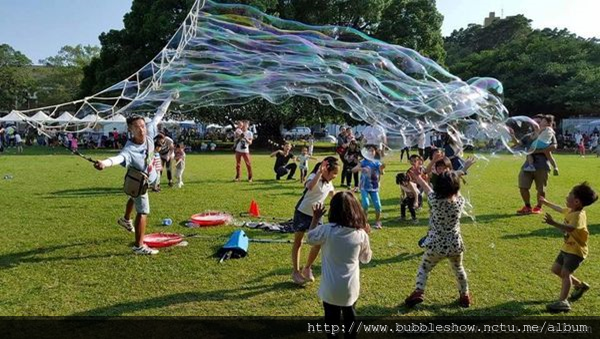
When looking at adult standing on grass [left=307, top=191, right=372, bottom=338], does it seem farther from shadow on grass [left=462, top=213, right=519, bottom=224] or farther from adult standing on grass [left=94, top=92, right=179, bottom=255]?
shadow on grass [left=462, top=213, right=519, bottom=224]

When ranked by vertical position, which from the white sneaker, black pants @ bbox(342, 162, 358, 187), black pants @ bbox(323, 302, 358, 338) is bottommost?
the white sneaker

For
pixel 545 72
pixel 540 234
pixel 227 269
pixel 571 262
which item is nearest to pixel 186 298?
pixel 227 269

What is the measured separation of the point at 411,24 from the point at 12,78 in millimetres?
56559

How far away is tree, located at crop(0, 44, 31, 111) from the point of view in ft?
213

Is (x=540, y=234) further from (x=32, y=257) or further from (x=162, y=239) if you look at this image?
(x=32, y=257)

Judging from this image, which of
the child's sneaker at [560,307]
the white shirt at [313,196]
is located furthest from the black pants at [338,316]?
the child's sneaker at [560,307]

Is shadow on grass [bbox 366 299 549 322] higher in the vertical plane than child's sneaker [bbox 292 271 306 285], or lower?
lower

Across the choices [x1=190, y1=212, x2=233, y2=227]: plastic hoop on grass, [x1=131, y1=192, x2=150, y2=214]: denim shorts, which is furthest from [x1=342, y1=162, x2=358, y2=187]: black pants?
[x1=131, y1=192, x2=150, y2=214]: denim shorts

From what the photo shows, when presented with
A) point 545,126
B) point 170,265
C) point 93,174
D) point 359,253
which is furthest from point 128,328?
point 93,174

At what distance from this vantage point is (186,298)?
5605mm

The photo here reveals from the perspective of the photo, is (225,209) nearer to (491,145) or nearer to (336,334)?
(491,145)

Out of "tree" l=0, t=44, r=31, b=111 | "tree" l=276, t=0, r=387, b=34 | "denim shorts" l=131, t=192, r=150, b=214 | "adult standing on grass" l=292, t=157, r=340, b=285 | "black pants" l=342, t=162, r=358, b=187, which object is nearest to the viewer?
"adult standing on grass" l=292, t=157, r=340, b=285

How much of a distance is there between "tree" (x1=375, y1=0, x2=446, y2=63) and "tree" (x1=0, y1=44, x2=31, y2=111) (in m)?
53.1

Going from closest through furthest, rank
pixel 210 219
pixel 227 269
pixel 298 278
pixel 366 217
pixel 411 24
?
pixel 366 217, pixel 298 278, pixel 227 269, pixel 210 219, pixel 411 24
